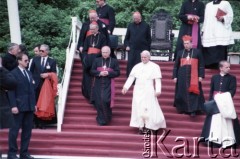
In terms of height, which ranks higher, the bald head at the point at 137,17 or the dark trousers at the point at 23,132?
the bald head at the point at 137,17

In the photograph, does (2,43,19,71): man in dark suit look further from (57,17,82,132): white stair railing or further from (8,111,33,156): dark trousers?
(8,111,33,156): dark trousers

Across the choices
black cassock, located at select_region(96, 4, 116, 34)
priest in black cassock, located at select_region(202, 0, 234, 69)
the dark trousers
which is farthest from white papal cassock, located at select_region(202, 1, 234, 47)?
the dark trousers

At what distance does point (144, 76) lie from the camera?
1238cm

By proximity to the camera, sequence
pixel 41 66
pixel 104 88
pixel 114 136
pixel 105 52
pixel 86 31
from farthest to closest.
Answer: pixel 86 31
pixel 41 66
pixel 105 52
pixel 104 88
pixel 114 136

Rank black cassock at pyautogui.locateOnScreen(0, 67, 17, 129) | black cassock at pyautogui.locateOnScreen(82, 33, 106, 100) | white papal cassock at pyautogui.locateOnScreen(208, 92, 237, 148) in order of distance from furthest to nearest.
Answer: black cassock at pyautogui.locateOnScreen(82, 33, 106, 100)
white papal cassock at pyautogui.locateOnScreen(208, 92, 237, 148)
black cassock at pyautogui.locateOnScreen(0, 67, 17, 129)

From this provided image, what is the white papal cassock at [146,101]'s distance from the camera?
1206 cm

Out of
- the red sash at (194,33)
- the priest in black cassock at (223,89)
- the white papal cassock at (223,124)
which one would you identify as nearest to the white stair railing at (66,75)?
the red sash at (194,33)

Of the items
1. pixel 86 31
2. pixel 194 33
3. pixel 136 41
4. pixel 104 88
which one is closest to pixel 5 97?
pixel 104 88

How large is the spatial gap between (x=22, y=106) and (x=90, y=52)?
2.95 m

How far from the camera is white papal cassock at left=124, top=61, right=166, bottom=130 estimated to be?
12.1 metres

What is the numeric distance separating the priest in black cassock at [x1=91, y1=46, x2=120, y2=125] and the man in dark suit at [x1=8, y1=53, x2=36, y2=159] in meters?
1.78

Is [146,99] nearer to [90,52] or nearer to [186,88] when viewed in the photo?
[186,88]

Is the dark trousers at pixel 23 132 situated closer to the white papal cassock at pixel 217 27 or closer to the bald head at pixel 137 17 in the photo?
the bald head at pixel 137 17

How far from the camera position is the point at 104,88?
12664 millimetres
